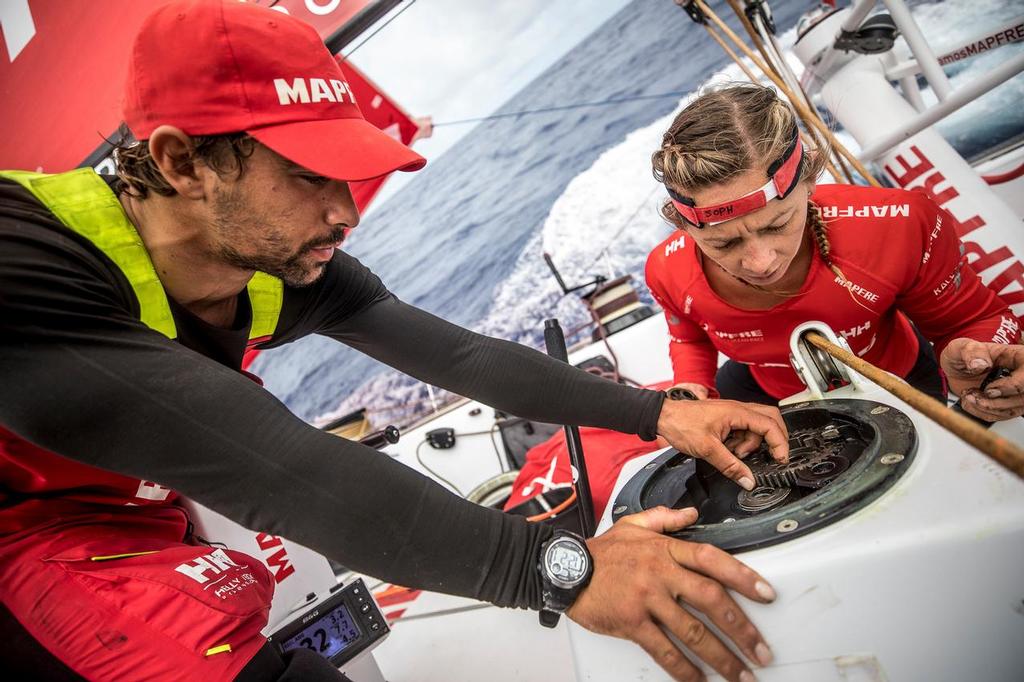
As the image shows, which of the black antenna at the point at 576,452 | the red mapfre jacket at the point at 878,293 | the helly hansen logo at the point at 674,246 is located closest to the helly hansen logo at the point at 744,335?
the red mapfre jacket at the point at 878,293

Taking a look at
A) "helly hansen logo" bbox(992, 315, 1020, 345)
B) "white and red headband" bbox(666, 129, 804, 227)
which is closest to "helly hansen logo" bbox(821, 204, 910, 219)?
"white and red headband" bbox(666, 129, 804, 227)

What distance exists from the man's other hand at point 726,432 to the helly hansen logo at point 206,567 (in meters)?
0.77

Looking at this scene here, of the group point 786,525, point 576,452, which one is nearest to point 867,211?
point 576,452

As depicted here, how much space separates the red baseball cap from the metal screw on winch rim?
70 centimetres

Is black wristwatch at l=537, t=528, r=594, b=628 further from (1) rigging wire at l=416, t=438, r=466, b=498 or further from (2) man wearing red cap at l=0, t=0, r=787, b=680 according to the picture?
(1) rigging wire at l=416, t=438, r=466, b=498

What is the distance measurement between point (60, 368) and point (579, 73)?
63.2 feet

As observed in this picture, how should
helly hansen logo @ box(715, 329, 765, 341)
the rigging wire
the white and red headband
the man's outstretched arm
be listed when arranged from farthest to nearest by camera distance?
the rigging wire, helly hansen logo @ box(715, 329, 765, 341), the white and red headband, the man's outstretched arm

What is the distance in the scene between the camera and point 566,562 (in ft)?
2.20

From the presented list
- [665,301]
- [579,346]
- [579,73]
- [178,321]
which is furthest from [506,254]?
[579,73]

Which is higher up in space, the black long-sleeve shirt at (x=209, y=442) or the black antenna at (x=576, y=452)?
the black long-sleeve shirt at (x=209, y=442)

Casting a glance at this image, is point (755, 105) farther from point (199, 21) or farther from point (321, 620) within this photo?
point (321, 620)

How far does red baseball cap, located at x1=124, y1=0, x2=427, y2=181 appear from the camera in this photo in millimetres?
851

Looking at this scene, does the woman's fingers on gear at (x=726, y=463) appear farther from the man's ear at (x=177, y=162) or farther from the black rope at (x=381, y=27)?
the black rope at (x=381, y=27)

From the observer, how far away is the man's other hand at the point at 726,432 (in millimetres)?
862
